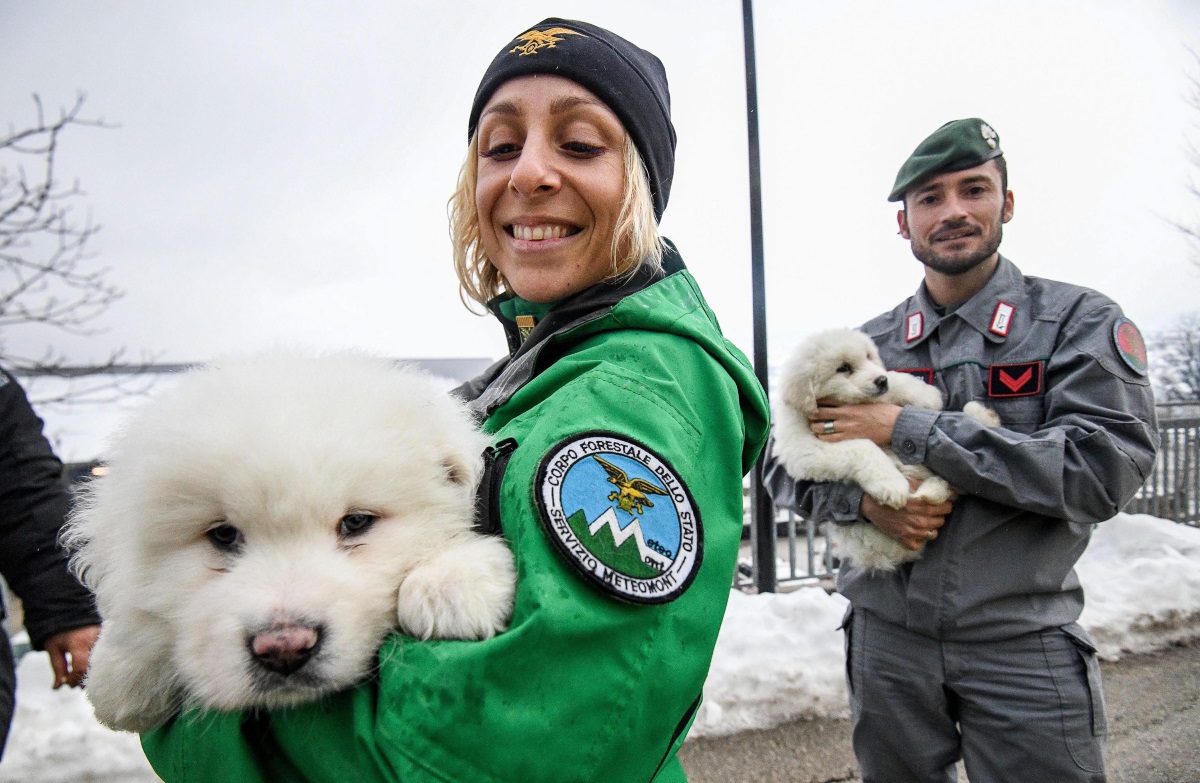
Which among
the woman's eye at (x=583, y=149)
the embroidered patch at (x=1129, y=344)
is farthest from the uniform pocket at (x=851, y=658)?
the woman's eye at (x=583, y=149)

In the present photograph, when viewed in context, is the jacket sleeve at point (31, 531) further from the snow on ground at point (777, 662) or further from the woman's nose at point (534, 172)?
the woman's nose at point (534, 172)

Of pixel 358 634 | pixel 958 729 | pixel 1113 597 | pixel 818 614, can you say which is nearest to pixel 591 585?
pixel 358 634

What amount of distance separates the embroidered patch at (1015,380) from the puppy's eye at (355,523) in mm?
2769

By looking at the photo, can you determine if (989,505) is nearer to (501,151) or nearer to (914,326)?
(914,326)

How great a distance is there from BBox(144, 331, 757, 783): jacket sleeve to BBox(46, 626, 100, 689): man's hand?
2106 millimetres

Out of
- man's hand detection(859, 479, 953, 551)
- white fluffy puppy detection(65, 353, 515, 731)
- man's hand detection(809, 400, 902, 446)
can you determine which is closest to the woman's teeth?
white fluffy puppy detection(65, 353, 515, 731)

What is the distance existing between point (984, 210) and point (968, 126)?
1.38 feet

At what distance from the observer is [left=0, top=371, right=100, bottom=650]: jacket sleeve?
8.61 feet

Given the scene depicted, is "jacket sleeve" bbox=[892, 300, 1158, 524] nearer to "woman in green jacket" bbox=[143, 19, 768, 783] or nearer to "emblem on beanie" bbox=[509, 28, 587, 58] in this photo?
"woman in green jacket" bbox=[143, 19, 768, 783]

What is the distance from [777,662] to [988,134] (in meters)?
3.63

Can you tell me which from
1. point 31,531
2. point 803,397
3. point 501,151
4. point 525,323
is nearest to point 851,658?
point 803,397

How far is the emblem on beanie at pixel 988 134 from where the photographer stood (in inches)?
117

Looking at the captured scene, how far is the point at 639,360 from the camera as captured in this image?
122 centimetres

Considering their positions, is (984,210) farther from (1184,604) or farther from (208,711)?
(1184,604)
